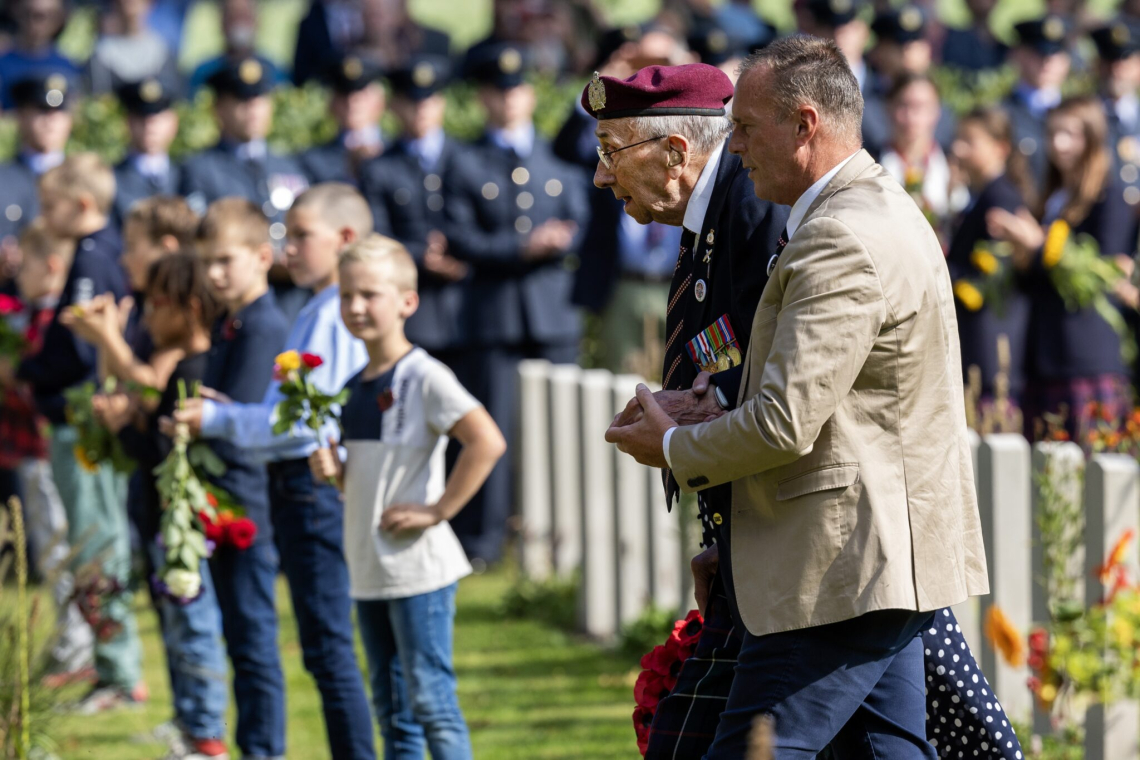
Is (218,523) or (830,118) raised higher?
(830,118)

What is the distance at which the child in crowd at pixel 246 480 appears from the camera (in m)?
4.95

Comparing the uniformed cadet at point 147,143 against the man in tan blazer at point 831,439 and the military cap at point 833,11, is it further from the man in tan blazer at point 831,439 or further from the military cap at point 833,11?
the man in tan blazer at point 831,439

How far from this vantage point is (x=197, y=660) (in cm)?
528

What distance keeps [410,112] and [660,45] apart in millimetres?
1948

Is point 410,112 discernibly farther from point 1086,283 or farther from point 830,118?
point 830,118

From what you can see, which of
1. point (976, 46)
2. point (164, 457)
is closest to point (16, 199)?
point (164, 457)

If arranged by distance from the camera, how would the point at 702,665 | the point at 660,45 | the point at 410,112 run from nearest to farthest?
the point at 702,665 < the point at 660,45 < the point at 410,112

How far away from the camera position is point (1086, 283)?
7117 mm

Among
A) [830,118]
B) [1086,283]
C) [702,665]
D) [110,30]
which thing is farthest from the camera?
[110,30]

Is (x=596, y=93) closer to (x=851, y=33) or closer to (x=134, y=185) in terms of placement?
(x=134, y=185)

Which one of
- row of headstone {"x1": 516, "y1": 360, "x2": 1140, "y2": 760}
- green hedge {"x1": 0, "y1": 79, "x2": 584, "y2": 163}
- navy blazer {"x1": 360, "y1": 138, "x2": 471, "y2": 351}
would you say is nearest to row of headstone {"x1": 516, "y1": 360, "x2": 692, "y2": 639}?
row of headstone {"x1": 516, "y1": 360, "x2": 1140, "y2": 760}

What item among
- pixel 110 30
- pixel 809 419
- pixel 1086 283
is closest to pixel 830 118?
pixel 809 419

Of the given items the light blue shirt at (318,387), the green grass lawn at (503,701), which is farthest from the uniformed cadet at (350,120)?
the light blue shirt at (318,387)

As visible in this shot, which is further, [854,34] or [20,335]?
[854,34]
